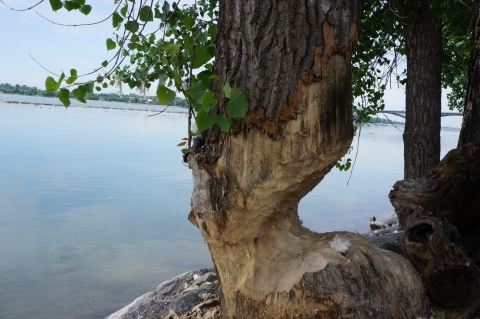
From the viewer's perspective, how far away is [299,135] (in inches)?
74.5

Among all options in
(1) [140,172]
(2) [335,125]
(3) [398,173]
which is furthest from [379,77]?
(3) [398,173]

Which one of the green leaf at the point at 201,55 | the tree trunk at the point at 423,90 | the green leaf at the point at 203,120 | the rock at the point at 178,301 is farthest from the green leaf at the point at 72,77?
the tree trunk at the point at 423,90

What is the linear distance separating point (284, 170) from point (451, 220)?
1.34 m

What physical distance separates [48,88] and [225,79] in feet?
2.54

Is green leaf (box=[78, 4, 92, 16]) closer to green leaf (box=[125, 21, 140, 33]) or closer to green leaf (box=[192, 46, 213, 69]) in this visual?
green leaf (box=[125, 21, 140, 33])

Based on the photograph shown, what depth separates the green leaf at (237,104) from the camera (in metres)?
1.72

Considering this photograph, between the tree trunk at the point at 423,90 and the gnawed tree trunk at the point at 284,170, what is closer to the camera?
the gnawed tree trunk at the point at 284,170

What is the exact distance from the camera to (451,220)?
→ 8.69ft

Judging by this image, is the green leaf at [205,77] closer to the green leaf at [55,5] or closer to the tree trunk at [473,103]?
the green leaf at [55,5]

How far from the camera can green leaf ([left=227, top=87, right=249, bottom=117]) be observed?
67.8 inches

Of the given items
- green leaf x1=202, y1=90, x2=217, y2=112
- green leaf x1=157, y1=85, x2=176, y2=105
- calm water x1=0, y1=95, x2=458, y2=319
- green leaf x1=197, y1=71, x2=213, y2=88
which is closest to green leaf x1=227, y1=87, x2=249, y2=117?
green leaf x1=202, y1=90, x2=217, y2=112

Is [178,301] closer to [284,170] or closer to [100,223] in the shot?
[284,170]

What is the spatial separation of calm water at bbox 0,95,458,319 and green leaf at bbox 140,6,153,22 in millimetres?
4202

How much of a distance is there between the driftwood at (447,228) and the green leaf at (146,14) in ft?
5.87
